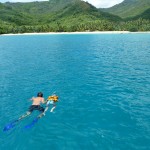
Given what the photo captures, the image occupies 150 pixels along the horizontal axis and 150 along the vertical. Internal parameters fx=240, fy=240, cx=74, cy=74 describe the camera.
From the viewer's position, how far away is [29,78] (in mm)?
42719

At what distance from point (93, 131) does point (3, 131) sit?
27.5 ft

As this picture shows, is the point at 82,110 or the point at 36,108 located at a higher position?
the point at 36,108

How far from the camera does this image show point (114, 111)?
2666cm

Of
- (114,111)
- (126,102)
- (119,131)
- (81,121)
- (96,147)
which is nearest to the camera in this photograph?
(96,147)

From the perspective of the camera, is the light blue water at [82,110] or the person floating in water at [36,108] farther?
the person floating in water at [36,108]

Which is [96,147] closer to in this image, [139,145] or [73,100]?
[139,145]

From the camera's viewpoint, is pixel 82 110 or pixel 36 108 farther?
pixel 82 110

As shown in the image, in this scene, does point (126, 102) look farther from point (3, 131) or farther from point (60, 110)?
point (3, 131)

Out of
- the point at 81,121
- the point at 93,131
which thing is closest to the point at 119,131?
the point at 93,131

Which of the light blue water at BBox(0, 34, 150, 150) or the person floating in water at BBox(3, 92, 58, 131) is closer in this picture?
the light blue water at BBox(0, 34, 150, 150)

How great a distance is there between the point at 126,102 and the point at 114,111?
311cm

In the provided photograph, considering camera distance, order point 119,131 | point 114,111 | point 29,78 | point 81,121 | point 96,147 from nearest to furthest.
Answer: point 96,147 → point 119,131 → point 81,121 → point 114,111 → point 29,78

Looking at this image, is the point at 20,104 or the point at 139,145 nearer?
the point at 139,145

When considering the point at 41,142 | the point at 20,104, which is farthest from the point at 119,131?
the point at 20,104
